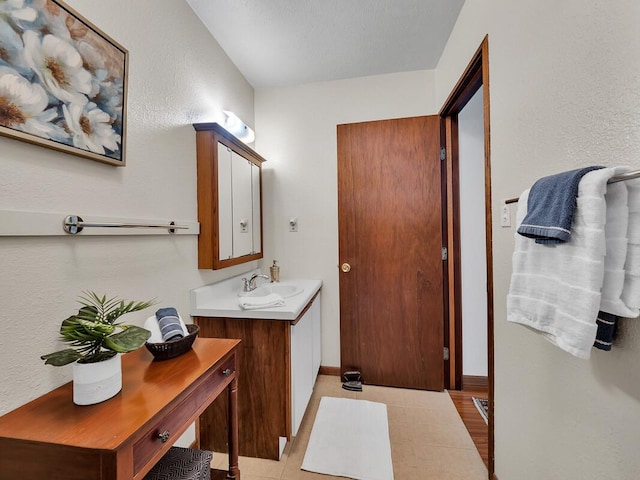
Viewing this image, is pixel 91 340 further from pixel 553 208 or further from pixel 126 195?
pixel 553 208

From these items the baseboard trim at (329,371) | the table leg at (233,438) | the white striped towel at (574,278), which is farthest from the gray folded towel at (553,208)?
the baseboard trim at (329,371)

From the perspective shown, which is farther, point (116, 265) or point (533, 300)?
point (116, 265)

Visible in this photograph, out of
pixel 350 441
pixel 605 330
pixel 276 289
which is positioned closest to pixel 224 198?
pixel 276 289

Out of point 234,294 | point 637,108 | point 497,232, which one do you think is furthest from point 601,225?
point 234,294

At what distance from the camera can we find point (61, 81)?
89 cm

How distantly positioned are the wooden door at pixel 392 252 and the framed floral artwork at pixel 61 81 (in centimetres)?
157

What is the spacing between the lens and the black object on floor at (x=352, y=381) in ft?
7.07

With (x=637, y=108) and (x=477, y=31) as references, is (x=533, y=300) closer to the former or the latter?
(x=637, y=108)

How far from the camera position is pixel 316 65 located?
2182 millimetres

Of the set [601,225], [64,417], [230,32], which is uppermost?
[230,32]

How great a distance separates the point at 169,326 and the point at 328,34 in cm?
201

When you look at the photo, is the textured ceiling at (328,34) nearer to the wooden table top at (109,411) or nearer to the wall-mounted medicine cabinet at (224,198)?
the wall-mounted medicine cabinet at (224,198)

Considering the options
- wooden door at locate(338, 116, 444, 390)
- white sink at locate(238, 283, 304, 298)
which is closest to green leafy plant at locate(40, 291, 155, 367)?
white sink at locate(238, 283, 304, 298)

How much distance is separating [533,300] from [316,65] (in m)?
2.19
